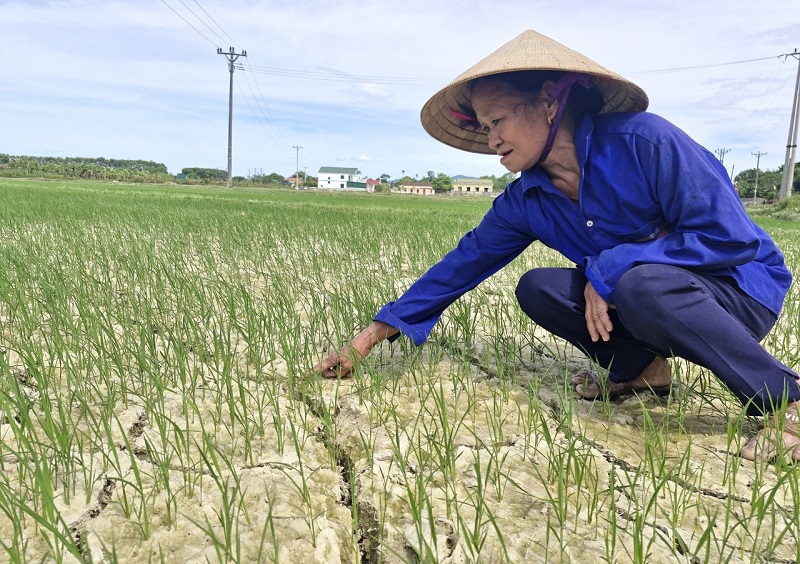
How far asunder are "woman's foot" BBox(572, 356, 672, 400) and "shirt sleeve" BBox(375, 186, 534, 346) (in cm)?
51

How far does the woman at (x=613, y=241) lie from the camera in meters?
1.44

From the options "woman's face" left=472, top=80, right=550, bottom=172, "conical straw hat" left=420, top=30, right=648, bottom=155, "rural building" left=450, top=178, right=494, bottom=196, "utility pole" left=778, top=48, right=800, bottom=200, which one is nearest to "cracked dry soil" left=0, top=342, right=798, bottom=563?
"woman's face" left=472, top=80, right=550, bottom=172

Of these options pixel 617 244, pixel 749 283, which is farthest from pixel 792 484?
Answer: pixel 617 244

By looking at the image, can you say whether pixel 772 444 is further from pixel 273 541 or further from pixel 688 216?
pixel 273 541

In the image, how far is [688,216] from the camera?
148cm

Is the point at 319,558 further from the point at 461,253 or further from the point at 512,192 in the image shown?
the point at 512,192

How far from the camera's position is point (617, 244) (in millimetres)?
1720

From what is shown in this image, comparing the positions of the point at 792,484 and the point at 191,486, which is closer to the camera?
the point at 792,484

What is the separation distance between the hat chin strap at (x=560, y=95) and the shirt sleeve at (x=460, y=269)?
0.27 m

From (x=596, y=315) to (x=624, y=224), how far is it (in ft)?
0.95

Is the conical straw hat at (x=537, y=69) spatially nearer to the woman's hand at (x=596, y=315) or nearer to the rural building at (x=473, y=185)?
the woman's hand at (x=596, y=315)

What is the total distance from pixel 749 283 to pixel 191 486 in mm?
1535

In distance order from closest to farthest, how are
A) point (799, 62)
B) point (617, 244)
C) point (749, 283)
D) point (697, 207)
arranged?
point (697, 207) → point (749, 283) → point (617, 244) → point (799, 62)

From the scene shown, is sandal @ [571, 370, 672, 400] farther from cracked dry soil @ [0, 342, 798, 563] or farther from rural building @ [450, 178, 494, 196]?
rural building @ [450, 178, 494, 196]
